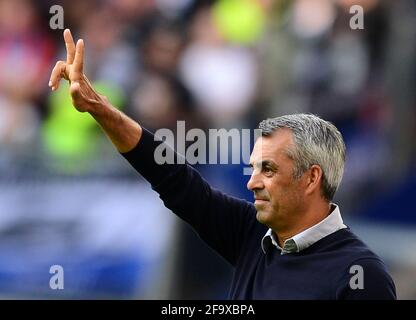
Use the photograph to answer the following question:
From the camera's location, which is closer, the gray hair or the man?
the man

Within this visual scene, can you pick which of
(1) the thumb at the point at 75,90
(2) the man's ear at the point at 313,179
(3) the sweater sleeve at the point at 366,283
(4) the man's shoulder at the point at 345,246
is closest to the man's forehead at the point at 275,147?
(2) the man's ear at the point at 313,179

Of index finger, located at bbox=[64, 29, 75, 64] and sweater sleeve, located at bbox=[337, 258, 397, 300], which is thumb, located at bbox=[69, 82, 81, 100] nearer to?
index finger, located at bbox=[64, 29, 75, 64]

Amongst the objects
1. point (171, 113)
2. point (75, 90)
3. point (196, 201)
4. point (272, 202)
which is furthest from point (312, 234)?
point (171, 113)

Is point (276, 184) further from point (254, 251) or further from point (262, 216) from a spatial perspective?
point (254, 251)

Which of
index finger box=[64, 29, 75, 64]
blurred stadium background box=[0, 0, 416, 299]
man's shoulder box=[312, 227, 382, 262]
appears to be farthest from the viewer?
blurred stadium background box=[0, 0, 416, 299]

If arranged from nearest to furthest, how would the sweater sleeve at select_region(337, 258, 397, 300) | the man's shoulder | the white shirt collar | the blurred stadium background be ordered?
1. the sweater sleeve at select_region(337, 258, 397, 300)
2. the man's shoulder
3. the white shirt collar
4. the blurred stadium background

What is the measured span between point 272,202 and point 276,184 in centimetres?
6

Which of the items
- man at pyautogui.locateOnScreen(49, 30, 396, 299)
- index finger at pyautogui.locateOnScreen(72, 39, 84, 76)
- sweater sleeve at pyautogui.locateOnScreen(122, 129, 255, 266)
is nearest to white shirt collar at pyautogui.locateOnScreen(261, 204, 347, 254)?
man at pyautogui.locateOnScreen(49, 30, 396, 299)

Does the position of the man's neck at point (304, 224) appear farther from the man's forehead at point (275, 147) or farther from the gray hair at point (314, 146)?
the man's forehead at point (275, 147)

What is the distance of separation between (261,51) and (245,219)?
Result: 460 centimetres

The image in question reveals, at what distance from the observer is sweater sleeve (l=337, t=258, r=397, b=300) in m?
3.28

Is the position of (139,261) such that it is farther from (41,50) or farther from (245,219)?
(245,219)
